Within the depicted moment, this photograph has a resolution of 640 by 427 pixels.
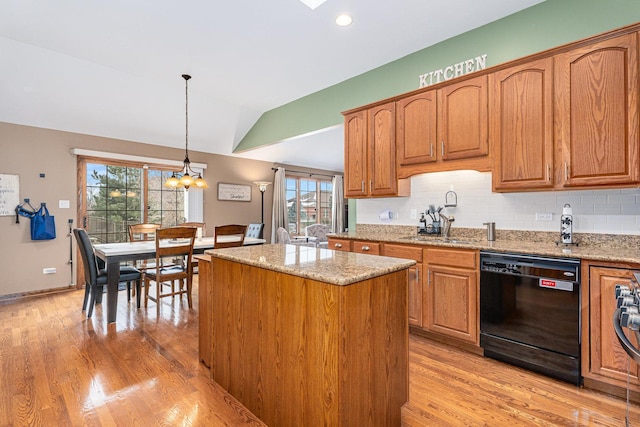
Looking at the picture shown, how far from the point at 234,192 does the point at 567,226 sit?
18.1 feet

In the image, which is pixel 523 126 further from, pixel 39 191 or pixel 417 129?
pixel 39 191

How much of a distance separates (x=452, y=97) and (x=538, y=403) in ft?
7.98

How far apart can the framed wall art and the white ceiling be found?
4.46 ft

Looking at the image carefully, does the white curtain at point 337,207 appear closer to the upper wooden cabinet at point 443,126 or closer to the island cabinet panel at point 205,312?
the upper wooden cabinet at point 443,126

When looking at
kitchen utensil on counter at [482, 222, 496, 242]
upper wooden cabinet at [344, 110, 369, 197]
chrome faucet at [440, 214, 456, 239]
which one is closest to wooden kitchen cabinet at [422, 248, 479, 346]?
kitchen utensil on counter at [482, 222, 496, 242]

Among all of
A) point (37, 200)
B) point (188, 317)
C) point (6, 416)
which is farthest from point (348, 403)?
point (37, 200)

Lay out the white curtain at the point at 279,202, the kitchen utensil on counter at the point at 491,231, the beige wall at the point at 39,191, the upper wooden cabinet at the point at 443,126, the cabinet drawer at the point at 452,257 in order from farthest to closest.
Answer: the white curtain at the point at 279,202 → the beige wall at the point at 39,191 → the kitchen utensil on counter at the point at 491,231 → the upper wooden cabinet at the point at 443,126 → the cabinet drawer at the point at 452,257

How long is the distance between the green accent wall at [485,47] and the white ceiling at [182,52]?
0.10 metres

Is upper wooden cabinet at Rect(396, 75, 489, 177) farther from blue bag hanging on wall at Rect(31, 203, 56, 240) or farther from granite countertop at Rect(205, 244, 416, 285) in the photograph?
blue bag hanging on wall at Rect(31, 203, 56, 240)

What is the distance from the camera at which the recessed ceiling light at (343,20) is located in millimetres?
2787

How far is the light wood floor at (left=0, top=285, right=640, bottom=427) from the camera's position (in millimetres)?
1754

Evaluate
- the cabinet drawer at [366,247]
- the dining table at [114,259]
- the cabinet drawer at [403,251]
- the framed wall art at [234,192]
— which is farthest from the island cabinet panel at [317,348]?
the framed wall art at [234,192]

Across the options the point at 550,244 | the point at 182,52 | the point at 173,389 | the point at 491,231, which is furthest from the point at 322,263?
the point at 182,52

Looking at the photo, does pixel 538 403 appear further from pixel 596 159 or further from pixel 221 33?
pixel 221 33
